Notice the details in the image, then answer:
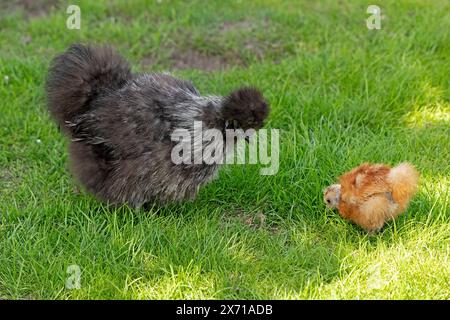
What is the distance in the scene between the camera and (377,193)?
390 cm

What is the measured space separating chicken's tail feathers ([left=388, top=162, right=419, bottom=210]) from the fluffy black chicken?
2.77 feet

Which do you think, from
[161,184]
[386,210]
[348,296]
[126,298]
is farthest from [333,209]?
[126,298]

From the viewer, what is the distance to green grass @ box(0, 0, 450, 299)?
3.66 m

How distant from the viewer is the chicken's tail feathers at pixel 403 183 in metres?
3.86

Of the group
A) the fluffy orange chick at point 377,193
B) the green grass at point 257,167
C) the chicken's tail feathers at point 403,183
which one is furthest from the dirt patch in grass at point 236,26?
the chicken's tail feathers at point 403,183

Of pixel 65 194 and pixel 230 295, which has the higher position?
pixel 65 194

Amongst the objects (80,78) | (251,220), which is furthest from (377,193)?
(80,78)

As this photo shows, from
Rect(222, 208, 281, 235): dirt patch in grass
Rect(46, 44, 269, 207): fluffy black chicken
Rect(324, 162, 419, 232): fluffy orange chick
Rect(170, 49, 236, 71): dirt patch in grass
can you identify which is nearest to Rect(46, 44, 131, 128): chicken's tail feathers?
Rect(46, 44, 269, 207): fluffy black chicken

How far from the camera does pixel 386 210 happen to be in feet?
12.8

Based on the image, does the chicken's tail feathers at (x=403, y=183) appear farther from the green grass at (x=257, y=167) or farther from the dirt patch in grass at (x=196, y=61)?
the dirt patch in grass at (x=196, y=61)

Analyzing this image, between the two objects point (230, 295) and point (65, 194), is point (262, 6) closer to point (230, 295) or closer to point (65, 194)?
point (65, 194)

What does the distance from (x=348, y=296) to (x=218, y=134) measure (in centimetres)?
119

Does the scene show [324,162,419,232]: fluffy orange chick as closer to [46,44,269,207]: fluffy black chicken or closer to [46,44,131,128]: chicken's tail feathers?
[46,44,269,207]: fluffy black chicken
